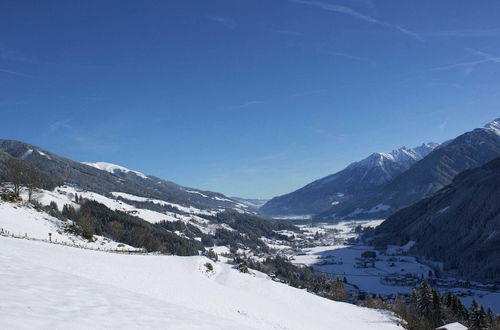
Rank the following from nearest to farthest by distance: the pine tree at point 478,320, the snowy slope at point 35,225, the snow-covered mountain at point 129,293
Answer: the snow-covered mountain at point 129,293
the pine tree at point 478,320
the snowy slope at point 35,225

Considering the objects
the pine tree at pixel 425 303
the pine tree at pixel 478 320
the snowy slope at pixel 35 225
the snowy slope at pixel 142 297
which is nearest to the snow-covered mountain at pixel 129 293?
the snowy slope at pixel 142 297

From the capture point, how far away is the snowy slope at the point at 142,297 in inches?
650

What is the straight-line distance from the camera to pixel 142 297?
26.6 meters

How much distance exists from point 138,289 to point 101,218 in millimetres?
143049

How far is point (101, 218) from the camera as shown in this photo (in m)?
166

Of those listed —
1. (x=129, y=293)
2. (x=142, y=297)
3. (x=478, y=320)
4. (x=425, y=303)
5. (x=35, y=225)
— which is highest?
(x=35, y=225)

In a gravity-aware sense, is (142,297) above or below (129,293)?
below

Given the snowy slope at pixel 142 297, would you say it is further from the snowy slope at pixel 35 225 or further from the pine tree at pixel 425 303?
the snowy slope at pixel 35 225

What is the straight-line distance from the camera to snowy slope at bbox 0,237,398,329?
16.5 metres

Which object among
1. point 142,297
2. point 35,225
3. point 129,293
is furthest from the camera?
point 35,225

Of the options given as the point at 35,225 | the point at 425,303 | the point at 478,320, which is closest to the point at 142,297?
the point at 478,320

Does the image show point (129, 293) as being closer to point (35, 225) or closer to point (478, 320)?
point (35, 225)

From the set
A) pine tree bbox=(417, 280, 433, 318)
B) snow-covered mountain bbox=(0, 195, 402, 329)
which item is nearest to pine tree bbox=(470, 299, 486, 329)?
pine tree bbox=(417, 280, 433, 318)

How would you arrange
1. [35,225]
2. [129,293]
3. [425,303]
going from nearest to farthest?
[129,293] → [425,303] → [35,225]
